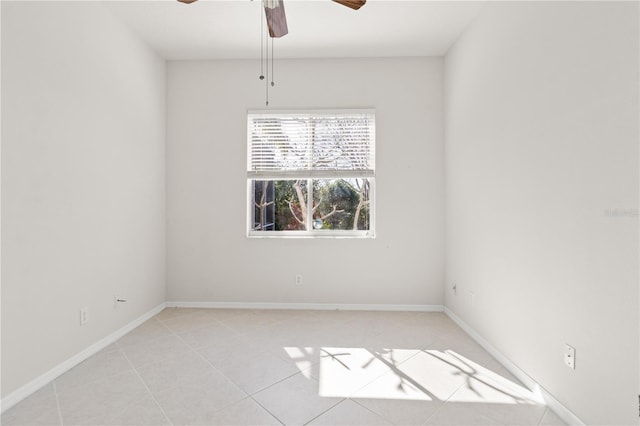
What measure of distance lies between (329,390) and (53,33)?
9.74 feet

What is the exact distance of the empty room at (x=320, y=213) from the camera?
161 cm

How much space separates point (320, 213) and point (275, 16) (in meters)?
2.09

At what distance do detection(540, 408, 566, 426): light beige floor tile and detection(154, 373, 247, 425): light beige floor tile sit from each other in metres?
1.69

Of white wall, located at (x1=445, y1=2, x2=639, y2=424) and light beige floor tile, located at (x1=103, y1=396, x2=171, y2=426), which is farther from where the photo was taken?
light beige floor tile, located at (x1=103, y1=396, x2=171, y2=426)

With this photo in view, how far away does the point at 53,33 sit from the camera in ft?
6.75

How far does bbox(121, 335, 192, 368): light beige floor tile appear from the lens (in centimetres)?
231

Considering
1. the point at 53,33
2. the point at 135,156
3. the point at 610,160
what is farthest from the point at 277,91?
the point at 610,160

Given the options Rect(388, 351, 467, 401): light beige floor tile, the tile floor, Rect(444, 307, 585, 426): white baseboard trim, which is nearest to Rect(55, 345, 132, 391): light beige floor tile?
the tile floor

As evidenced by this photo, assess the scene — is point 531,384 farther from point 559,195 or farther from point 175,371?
point 175,371

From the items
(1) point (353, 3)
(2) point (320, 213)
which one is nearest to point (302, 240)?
(2) point (320, 213)

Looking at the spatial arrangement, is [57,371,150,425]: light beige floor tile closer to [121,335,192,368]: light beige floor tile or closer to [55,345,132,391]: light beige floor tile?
[55,345,132,391]: light beige floor tile

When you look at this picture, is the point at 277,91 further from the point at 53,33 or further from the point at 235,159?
the point at 53,33

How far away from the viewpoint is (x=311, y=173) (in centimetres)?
351

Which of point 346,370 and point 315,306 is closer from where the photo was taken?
point 346,370
